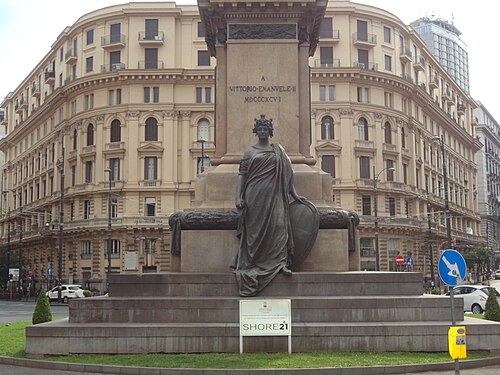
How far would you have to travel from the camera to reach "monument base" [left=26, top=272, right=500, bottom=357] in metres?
12.5

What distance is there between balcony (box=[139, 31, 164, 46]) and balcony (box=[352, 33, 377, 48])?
794 inches

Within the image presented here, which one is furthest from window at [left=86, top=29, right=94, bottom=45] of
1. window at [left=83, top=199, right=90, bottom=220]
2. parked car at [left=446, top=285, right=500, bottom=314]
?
parked car at [left=446, top=285, right=500, bottom=314]

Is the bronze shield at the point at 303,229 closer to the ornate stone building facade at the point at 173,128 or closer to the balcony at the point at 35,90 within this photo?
the ornate stone building facade at the point at 173,128

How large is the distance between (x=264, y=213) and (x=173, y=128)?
57825 millimetres

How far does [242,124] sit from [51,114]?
72175 mm

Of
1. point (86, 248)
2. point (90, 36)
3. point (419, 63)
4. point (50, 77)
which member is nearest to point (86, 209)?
point (86, 248)

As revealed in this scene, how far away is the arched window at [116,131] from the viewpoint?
7181cm

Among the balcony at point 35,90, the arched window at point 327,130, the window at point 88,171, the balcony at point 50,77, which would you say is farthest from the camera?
the balcony at point 35,90

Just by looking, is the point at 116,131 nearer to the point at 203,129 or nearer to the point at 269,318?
the point at 203,129

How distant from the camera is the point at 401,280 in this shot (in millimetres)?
14094

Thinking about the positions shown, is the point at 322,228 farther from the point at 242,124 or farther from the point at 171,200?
the point at 171,200

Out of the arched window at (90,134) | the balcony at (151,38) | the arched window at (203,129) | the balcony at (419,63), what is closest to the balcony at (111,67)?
the balcony at (151,38)

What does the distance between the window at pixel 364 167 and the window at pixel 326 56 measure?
1044 cm

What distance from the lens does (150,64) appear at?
72125mm
